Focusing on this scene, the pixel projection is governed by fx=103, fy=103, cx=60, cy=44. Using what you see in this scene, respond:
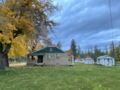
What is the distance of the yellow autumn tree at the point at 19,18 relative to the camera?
40.2 feet

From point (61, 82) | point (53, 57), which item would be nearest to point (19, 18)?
point (61, 82)

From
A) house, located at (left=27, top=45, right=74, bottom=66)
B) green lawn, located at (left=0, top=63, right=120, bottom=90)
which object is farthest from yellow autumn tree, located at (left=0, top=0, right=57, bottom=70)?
house, located at (left=27, top=45, right=74, bottom=66)

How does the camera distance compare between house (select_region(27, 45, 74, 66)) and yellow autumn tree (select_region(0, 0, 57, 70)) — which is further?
house (select_region(27, 45, 74, 66))

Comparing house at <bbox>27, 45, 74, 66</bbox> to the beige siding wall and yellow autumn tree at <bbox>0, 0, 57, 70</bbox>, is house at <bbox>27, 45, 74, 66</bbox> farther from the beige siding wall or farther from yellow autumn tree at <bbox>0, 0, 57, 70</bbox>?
yellow autumn tree at <bbox>0, 0, 57, 70</bbox>

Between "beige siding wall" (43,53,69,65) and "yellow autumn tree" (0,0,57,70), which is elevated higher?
"yellow autumn tree" (0,0,57,70)

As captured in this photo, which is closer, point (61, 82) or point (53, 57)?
point (61, 82)

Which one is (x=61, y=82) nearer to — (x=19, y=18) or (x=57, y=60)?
(x=19, y=18)

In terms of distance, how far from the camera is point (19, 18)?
46.0 feet

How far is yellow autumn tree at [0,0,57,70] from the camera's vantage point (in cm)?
1225

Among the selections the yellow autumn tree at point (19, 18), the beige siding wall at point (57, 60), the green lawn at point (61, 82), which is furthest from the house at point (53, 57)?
the green lawn at point (61, 82)

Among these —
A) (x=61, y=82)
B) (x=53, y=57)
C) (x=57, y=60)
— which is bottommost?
(x=57, y=60)

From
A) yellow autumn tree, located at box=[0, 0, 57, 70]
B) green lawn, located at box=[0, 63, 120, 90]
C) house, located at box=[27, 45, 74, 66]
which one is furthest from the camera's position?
house, located at box=[27, 45, 74, 66]

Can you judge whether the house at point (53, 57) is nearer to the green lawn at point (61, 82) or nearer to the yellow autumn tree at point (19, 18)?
the yellow autumn tree at point (19, 18)

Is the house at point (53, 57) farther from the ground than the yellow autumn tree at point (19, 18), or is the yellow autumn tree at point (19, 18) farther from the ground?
the yellow autumn tree at point (19, 18)
